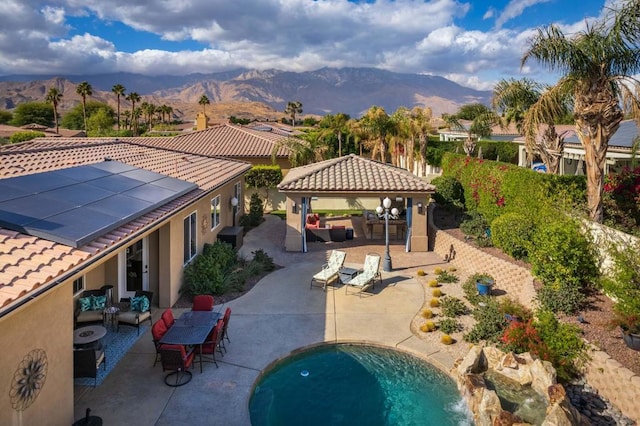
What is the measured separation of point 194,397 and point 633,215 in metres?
15.6

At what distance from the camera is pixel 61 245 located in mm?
7977

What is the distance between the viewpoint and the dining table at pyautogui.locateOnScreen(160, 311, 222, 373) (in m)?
10.4

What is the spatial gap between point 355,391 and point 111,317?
660 centimetres

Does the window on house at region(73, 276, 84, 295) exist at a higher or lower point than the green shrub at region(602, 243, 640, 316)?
lower

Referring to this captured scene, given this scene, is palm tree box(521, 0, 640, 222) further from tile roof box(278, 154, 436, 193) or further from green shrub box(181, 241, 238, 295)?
green shrub box(181, 241, 238, 295)

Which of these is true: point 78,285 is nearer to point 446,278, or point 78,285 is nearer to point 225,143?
point 446,278

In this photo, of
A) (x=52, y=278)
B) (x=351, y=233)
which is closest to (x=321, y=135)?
(x=351, y=233)

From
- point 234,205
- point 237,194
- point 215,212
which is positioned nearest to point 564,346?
point 215,212

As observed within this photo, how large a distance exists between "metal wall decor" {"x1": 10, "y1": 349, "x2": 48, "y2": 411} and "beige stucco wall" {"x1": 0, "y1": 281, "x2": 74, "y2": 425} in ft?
0.23

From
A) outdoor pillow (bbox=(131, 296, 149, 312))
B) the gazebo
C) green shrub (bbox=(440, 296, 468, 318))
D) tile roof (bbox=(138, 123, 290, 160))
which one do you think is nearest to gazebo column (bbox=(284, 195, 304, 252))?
the gazebo

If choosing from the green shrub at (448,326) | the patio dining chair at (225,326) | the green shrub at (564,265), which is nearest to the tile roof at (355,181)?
the green shrub at (564,265)

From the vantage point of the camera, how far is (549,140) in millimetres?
20562

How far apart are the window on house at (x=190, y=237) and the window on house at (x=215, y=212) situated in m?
3.10

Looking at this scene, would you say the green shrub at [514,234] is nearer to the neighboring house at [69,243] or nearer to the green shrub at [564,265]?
the green shrub at [564,265]
